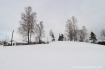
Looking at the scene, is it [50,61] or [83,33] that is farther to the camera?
[83,33]

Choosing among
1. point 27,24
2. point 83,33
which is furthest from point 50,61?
point 83,33

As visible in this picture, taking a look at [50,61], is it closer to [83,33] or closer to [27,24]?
[27,24]

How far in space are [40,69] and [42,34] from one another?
3350cm

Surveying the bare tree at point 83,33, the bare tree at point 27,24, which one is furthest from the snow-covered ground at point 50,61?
the bare tree at point 83,33

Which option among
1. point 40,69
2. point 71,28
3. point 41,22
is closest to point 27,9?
point 41,22

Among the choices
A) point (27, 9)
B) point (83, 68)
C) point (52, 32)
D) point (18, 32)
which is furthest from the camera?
point (52, 32)

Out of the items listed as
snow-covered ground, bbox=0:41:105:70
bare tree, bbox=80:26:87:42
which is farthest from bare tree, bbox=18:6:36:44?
bare tree, bbox=80:26:87:42

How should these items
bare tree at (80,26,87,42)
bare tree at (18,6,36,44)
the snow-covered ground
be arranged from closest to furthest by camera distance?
the snow-covered ground, bare tree at (18,6,36,44), bare tree at (80,26,87,42)

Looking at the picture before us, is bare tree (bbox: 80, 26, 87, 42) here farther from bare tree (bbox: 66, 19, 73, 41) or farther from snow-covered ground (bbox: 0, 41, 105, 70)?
snow-covered ground (bbox: 0, 41, 105, 70)

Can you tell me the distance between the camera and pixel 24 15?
24859 mm

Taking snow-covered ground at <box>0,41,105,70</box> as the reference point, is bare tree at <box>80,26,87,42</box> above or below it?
above

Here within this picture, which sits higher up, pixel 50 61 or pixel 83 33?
pixel 83 33

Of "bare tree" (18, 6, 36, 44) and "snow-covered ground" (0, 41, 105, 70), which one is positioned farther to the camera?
"bare tree" (18, 6, 36, 44)

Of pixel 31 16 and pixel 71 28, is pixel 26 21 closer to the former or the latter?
pixel 31 16
